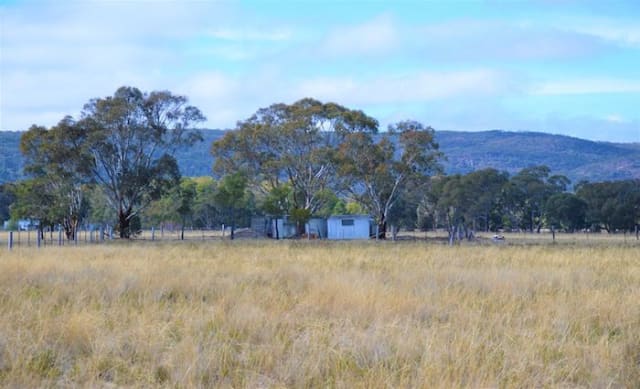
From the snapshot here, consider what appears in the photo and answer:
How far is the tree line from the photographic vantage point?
49531mm

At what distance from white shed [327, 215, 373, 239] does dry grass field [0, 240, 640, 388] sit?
49.3 meters

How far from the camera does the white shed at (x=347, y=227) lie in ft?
207

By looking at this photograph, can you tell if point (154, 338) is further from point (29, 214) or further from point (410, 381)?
point (29, 214)

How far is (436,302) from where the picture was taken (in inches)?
427

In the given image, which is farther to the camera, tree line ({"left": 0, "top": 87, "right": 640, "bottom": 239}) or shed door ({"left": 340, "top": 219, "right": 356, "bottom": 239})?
shed door ({"left": 340, "top": 219, "right": 356, "bottom": 239})

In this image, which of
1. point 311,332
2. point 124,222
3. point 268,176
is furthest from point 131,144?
point 311,332

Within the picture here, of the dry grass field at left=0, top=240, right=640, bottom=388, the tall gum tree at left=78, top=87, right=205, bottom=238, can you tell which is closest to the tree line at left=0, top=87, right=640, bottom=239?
the tall gum tree at left=78, top=87, right=205, bottom=238

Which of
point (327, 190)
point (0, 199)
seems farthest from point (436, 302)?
point (0, 199)

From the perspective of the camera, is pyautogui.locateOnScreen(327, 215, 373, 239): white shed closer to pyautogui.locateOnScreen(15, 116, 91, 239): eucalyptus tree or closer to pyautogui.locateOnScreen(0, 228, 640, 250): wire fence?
pyautogui.locateOnScreen(0, 228, 640, 250): wire fence

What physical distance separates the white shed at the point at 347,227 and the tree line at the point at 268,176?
1706mm

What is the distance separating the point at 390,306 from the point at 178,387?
429 cm

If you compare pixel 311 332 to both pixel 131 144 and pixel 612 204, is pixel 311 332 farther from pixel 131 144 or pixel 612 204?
pixel 612 204

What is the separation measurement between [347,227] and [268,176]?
7.61 m

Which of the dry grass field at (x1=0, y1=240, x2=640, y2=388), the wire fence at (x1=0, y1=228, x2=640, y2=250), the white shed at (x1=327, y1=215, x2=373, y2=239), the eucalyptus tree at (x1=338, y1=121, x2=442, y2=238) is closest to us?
the dry grass field at (x1=0, y1=240, x2=640, y2=388)
